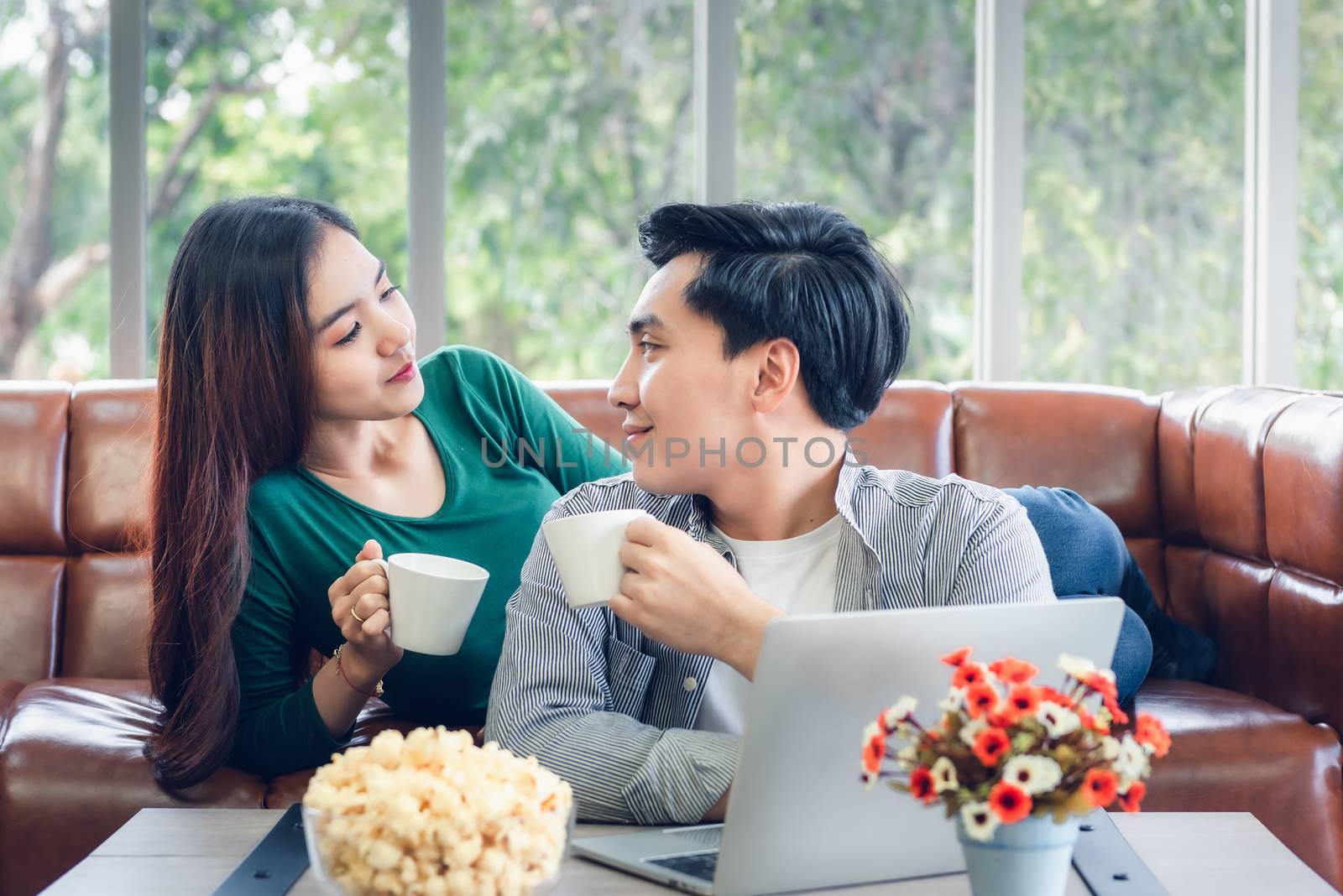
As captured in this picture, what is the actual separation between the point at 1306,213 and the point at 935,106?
3.55ft

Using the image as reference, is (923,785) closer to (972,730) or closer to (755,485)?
(972,730)

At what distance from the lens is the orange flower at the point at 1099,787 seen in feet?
2.44

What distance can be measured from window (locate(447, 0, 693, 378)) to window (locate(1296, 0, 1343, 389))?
173 cm

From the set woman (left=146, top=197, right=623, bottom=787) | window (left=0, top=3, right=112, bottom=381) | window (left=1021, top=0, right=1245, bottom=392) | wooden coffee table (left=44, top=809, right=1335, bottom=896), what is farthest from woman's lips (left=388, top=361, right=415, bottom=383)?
window (left=1021, top=0, right=1245, bottom=392)

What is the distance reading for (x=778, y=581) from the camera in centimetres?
148

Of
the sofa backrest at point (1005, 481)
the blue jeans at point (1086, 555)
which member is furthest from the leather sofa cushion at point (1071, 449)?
the blue jeans at point (1086, 555)

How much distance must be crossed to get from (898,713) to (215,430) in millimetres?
1251

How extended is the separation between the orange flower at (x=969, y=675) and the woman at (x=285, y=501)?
0.95m

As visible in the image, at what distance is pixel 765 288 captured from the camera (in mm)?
1438

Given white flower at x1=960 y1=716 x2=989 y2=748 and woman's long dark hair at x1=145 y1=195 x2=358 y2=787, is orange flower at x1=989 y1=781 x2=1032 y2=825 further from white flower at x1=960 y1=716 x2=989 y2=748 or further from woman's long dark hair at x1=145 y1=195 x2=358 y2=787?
woman's long dark hair at x1=145 y1=195 x2=358 y2=787

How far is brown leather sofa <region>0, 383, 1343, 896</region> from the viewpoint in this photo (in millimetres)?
1777

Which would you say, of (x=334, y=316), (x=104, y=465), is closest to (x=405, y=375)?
(x=334, y=316)

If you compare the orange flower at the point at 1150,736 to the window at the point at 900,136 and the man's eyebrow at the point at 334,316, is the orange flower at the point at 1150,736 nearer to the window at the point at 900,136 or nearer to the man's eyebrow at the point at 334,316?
the man's eyebrow at the point at 334,316

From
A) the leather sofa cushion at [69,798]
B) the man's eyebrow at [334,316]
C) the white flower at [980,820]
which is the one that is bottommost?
the leather sofa cushion at [69,798]
